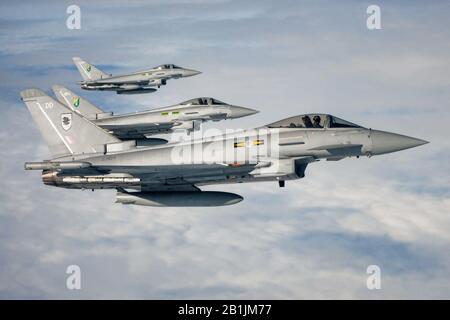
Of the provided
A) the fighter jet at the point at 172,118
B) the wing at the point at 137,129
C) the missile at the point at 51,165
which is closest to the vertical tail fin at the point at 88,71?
the wing at the point at 137,129

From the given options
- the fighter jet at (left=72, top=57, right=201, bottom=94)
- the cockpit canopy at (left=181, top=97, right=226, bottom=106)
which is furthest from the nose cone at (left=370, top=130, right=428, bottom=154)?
the fighter jet at (left=72, top=57, right=201, bottom=94)

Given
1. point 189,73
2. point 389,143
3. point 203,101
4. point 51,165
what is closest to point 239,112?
point 203,101

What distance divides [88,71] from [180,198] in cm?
3075

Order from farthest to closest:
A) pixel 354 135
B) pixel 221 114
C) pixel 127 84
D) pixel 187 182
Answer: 1. pixel 127 84
2. pixel 221 114
3. pixel 187 182
4. pixel 354 135

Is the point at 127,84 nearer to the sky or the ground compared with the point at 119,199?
nearer to the sky

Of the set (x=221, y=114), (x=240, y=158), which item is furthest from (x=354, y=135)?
(x=221, y=114)

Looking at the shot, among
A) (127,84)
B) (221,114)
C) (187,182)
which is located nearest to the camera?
(187,182)

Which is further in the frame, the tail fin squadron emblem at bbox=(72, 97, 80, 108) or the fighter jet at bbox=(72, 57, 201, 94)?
the fighter jet at bbox=(72, 57, 201, 94)

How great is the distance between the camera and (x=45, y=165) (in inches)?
1454

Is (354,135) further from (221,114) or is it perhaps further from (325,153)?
(221,114)

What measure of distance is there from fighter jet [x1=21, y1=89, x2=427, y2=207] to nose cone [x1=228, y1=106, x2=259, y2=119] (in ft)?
42.4

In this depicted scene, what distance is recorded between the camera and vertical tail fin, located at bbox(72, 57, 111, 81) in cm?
6662

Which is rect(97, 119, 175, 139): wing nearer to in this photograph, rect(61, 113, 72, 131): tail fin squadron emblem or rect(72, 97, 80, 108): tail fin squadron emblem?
rect(72, 97, 80, 108): tail fin squadron emblem

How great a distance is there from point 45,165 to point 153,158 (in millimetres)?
4803
